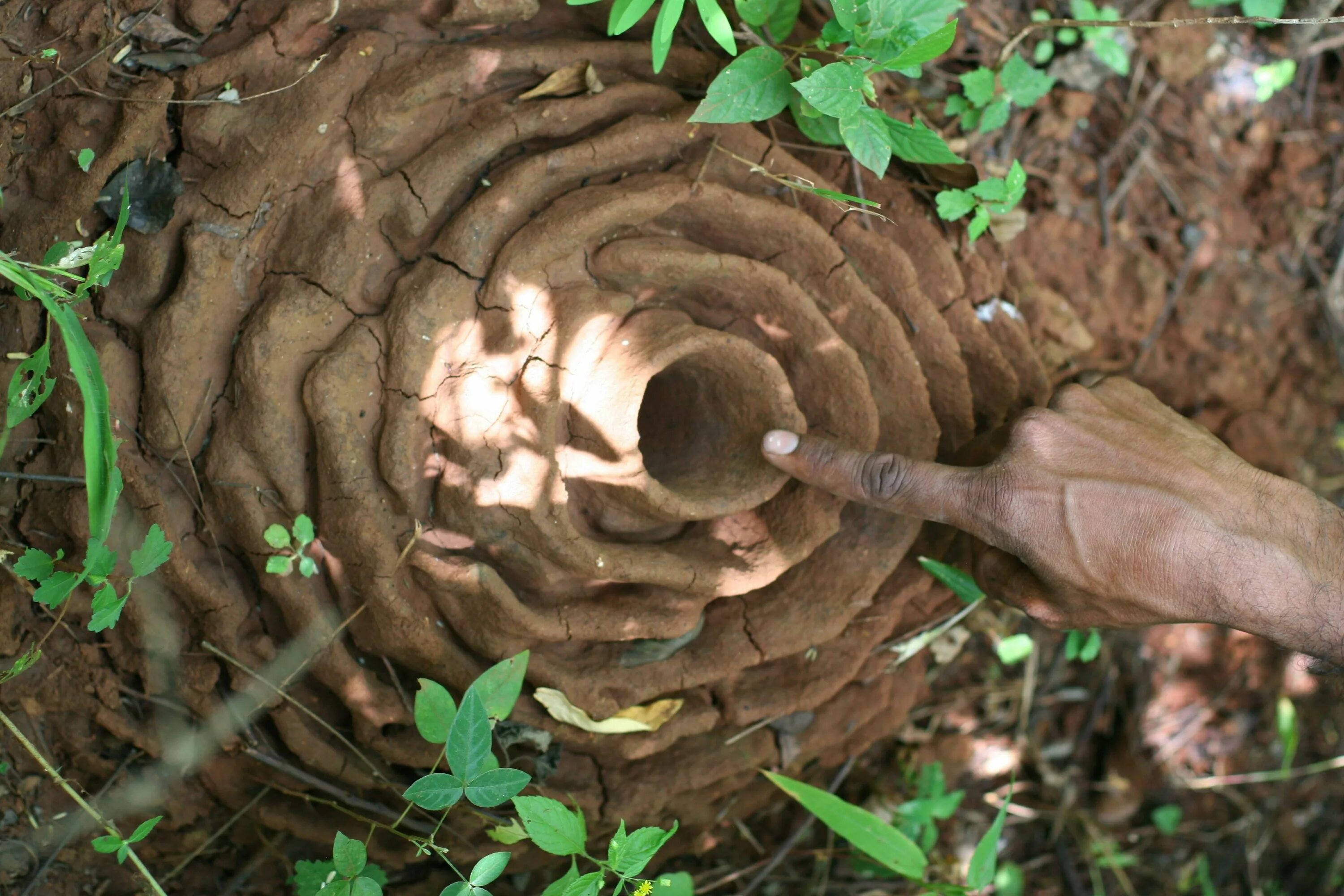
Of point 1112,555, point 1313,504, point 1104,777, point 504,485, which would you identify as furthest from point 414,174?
point 1104,777

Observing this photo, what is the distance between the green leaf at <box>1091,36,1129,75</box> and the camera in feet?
9.27

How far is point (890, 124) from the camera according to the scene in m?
2.33

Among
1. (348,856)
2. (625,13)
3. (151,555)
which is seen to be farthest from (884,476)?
(151,555)

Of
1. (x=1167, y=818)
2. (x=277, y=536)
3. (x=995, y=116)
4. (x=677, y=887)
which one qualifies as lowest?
(x=1167, y=818)

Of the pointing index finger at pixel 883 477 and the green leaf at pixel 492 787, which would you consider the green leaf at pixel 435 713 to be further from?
the pointing index finger at pixel 883 477

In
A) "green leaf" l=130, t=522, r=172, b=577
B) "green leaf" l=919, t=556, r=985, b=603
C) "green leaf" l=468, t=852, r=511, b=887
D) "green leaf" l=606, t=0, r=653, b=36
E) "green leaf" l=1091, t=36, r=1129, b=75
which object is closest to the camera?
"green leaf" l=468, t=852, r=511, b=887

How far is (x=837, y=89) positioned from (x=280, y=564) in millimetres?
1583

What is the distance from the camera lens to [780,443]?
7.16ft

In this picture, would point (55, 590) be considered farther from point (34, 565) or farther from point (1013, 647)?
point (1013, 647)

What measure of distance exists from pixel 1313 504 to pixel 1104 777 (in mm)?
1845

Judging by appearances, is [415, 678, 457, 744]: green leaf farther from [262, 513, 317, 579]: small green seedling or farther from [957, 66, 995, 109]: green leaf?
[957, 66, 995, 109]: green leaf

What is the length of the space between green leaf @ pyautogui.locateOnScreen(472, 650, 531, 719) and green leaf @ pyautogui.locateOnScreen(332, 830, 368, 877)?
1.17ft

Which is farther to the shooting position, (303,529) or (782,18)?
(782,18)

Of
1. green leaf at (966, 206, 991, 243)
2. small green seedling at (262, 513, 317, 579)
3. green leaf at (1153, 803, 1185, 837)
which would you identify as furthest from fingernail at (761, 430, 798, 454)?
green leaf at (1153, 803, 1185, 837)
